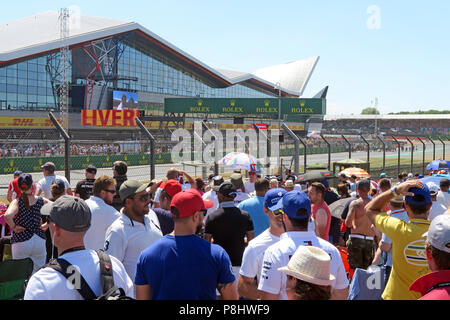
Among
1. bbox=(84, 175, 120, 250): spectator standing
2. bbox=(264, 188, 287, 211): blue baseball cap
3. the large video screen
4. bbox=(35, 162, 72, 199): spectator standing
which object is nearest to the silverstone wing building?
the large video screen

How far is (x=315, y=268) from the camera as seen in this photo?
225cm

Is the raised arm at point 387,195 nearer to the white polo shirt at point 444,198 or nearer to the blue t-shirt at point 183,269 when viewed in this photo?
the blue t-shirt at point 183,269

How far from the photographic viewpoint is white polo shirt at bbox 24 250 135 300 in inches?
93.0

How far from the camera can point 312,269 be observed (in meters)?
2.25

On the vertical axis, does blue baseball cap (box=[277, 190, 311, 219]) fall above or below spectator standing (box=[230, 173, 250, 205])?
above

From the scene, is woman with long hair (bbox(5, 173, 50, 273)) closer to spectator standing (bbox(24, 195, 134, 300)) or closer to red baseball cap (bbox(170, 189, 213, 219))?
spectator standing (bbox(24, 195, 134, 300))

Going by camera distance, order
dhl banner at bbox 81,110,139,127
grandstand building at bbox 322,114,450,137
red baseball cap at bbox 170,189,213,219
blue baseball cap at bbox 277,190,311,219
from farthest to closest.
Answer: grandstand building at bbox 322,114,450,137, dhl banner at bbox 81,110,139,127, blue baseball cap at bbox 277,190,311,219, red baseball cap at bbox 170,189,213,219

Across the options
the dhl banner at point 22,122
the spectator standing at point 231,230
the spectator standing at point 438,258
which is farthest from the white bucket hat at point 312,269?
the dhl banner at point 22,122

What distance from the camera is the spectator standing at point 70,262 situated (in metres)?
2.37

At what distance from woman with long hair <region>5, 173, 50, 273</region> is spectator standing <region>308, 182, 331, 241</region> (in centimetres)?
349

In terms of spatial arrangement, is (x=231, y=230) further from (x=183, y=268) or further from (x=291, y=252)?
(x=183, y=268)

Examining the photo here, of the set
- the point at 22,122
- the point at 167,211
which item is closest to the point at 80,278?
the point at 167,211
